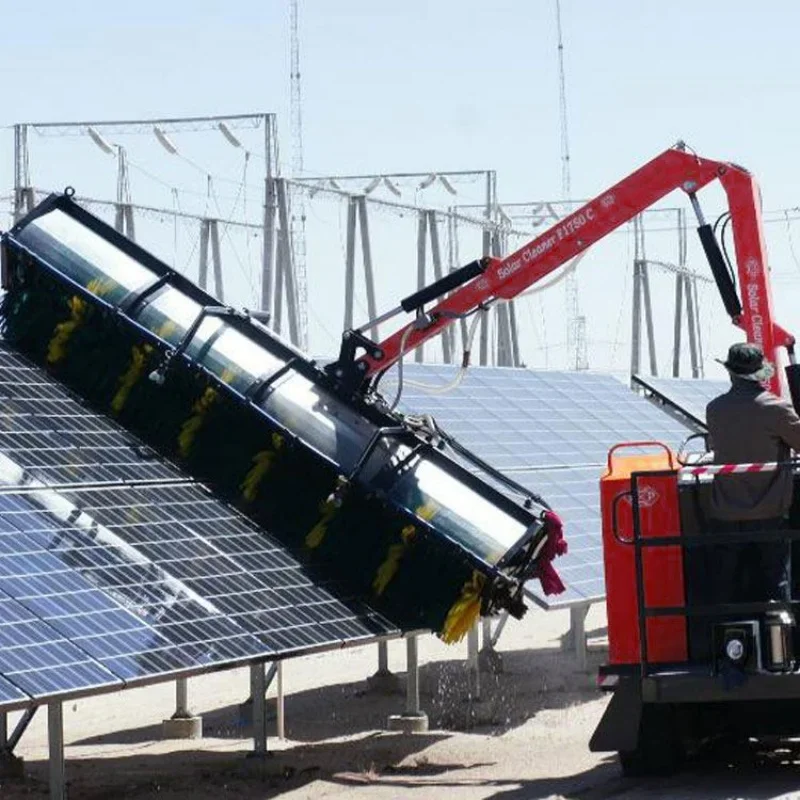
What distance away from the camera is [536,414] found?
70.3 feet

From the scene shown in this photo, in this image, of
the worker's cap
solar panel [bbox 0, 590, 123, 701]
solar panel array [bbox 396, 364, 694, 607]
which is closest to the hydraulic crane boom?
the worker's cap

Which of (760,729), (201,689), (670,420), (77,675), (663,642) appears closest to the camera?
(77,675)

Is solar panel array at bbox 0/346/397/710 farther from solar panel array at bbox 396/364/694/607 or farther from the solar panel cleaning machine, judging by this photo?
solar panel array at bbox 396/364/694/607

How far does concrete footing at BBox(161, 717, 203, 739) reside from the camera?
16.5m

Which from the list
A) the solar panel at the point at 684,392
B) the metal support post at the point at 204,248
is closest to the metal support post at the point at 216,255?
the metal support post at the point at 204,248

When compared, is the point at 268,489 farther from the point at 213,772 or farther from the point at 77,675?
the point at 77,675

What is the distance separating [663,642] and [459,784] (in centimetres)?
174

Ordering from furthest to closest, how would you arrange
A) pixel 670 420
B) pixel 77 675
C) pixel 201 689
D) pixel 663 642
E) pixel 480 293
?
pixel 670 420
pixel 201 689
pixel 480 293
pixel 663 642
pixel 77 675

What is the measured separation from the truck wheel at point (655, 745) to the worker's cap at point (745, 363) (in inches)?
78.9

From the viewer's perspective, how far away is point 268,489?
14.4 metres

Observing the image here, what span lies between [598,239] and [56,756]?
559cm

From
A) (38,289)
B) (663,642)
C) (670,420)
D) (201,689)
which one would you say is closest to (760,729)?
(663,642)

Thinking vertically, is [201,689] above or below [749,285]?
below

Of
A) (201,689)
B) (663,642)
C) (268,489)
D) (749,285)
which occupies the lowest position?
(201,689)
